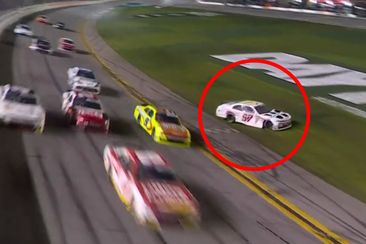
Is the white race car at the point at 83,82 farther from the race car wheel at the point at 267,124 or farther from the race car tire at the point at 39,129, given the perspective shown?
the race car wheel at the point at 267,124

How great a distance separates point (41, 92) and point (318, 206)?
17.1m

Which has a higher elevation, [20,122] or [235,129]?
[20,122]

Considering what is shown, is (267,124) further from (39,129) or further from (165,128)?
(39,129)

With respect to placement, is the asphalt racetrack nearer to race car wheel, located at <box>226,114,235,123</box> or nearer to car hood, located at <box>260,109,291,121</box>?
race car wheel, located at <box>226,114,235,123</box>

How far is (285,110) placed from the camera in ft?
98.3

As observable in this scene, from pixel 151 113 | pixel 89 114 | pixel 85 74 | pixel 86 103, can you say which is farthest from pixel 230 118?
pixel 85 74

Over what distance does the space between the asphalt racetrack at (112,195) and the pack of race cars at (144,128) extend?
1.38 feet

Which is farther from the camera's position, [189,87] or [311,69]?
[311,69]

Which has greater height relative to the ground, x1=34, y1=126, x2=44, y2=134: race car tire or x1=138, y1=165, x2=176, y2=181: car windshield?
x1=138, y1=165, x2=176, y2=181: car windshield

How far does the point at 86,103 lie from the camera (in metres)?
23.2

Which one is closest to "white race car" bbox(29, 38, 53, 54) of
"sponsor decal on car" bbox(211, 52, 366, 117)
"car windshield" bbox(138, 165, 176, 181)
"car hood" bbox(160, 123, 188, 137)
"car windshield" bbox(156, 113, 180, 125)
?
"sponsor decal on car" bbox(211, 52, 366, 117)

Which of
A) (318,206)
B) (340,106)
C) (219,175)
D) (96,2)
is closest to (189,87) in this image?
(340,106)

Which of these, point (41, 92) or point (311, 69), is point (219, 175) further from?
point (311, 69)

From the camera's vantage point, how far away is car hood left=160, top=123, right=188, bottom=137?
74.7 feet
